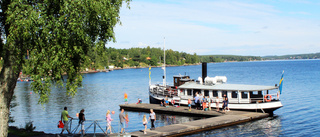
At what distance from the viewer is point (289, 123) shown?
31.1 metres

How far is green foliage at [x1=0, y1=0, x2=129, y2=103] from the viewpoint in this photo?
1449 centimetres

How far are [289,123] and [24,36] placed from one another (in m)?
27.0

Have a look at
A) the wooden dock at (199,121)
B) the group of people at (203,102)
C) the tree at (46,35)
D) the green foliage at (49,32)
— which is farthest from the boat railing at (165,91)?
the green foliage at (49,32)

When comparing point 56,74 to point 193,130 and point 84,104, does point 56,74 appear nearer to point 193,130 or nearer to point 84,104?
point 193,130

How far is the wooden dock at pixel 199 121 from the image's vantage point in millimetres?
24419

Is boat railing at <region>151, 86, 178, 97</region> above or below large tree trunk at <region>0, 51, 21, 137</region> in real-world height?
below

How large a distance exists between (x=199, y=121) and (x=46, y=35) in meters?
18.0

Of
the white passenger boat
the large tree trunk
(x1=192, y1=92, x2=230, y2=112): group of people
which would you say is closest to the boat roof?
the white passenger boat

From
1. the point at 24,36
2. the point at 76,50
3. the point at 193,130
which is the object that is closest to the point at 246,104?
the point at 193,130

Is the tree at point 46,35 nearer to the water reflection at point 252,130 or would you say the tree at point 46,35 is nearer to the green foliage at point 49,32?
the green foliage at point 49,32

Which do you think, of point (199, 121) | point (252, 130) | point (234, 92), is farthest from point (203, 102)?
point (252, 130)

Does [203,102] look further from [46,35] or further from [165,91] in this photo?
[46,35]

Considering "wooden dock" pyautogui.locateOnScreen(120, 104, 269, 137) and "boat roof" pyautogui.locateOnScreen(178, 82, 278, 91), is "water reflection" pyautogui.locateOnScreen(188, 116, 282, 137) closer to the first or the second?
"wooden dock" pyautogui.locateOnScreen(120, 104, 269, 137)

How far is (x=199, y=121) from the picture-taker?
1129 inches
